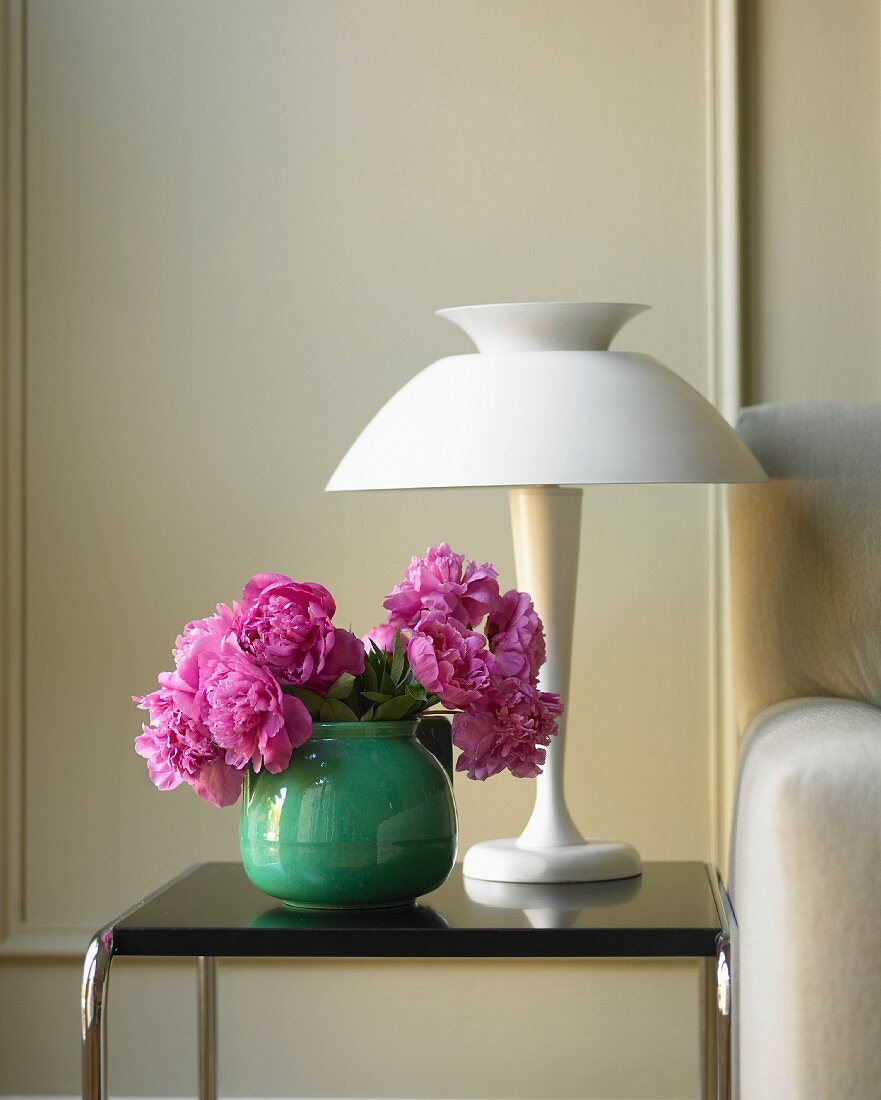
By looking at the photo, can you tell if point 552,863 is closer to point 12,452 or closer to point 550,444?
point 550,444

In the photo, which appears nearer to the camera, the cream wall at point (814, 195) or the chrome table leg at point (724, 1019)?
the chrome table leg at point (724, 1019)

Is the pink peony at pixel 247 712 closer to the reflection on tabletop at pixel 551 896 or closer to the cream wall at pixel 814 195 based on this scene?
the reflection on tabletop at pixel 551 896

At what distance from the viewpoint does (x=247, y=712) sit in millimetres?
996

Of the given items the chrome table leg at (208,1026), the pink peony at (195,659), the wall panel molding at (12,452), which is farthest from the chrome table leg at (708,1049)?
the wall panel molding at (12,452)

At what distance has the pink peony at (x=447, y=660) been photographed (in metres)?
1.04

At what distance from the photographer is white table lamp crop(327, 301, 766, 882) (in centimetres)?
119

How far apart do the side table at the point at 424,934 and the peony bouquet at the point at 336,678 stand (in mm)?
116

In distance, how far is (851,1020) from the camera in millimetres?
995

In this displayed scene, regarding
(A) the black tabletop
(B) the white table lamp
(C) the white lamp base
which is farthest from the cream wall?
(A) the black tabletop

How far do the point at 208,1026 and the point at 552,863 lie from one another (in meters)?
0.41

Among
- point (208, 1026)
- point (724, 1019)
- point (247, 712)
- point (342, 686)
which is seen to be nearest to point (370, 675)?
point (342, 686)

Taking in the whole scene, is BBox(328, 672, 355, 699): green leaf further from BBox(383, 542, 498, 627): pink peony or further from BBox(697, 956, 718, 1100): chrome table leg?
BBox(697, 956, 718, 1100): chrome table leg

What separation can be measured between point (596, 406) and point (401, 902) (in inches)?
17.8

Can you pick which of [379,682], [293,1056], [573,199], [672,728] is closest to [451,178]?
[573,199]
